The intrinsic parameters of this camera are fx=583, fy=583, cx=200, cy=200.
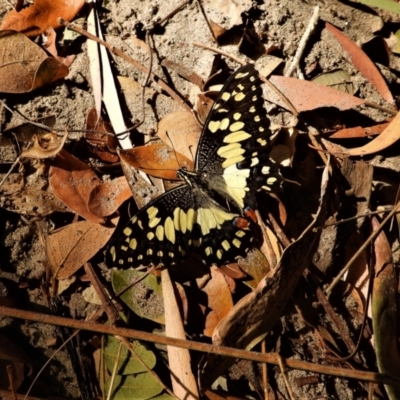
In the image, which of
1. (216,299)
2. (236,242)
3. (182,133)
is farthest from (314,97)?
(216,299)

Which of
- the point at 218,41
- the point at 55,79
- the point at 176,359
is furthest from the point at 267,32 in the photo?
the point at 176,359

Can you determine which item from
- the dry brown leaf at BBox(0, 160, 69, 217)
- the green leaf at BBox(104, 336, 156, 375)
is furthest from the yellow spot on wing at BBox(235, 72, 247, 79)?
the green leaf at BBox(104, 336, 156, 375)

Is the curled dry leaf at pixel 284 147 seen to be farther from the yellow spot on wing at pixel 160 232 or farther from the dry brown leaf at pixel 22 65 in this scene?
the dry brown leaf at pixel 22 65

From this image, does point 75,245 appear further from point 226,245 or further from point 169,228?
point 226,245

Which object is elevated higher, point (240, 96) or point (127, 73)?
point (127, 73)

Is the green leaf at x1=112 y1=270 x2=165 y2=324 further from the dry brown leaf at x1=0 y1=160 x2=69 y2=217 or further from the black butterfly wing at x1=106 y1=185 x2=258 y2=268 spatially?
the dry brown leaf at x1=0 y1=160 x2=69 y2=217

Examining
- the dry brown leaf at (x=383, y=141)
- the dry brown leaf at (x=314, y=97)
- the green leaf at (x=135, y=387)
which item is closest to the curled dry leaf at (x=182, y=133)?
the dry brown leaf at (x=314, y=97)
